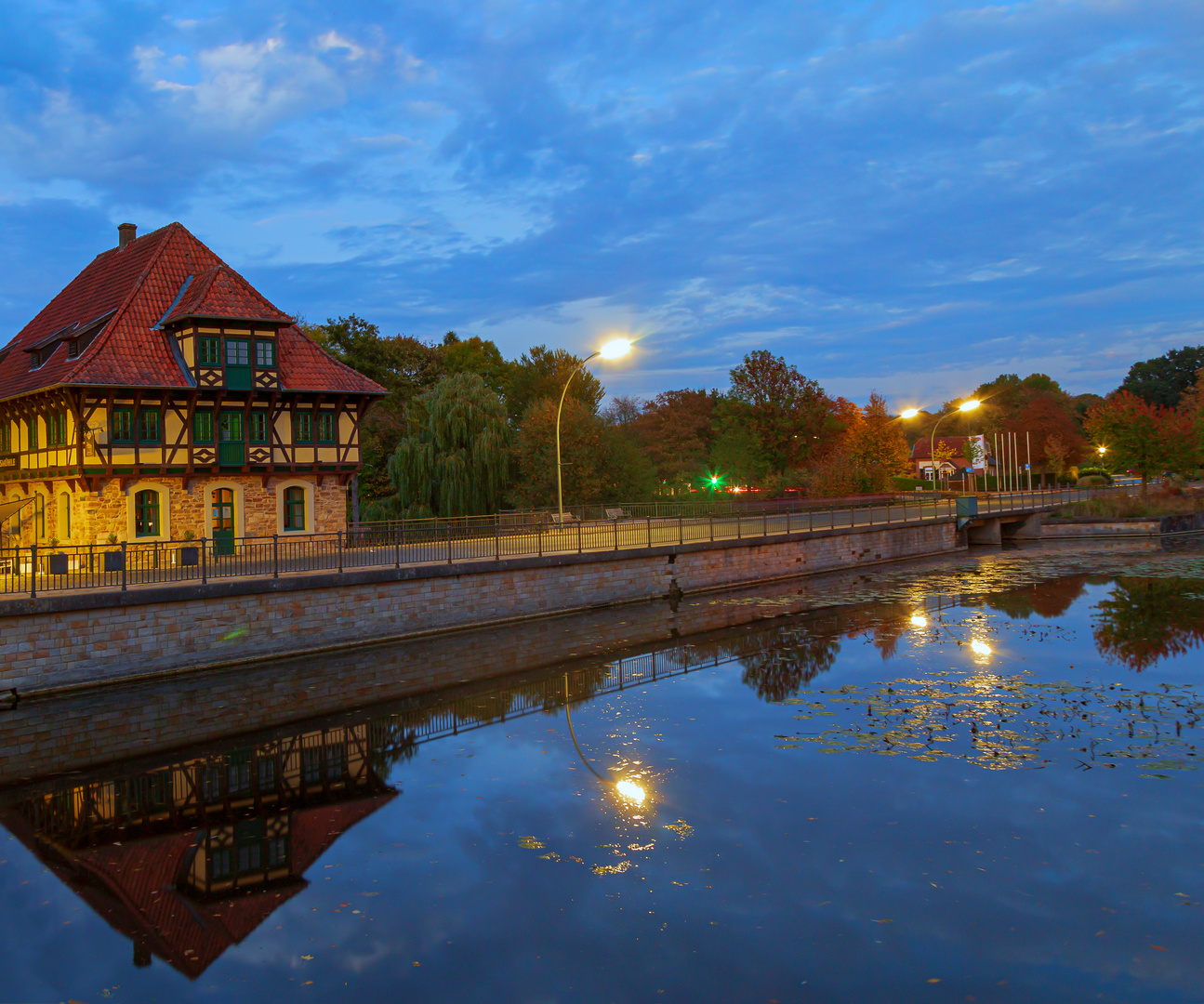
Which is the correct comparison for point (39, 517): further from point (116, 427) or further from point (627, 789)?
point (627, 789)

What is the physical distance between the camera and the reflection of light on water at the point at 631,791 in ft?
34.5

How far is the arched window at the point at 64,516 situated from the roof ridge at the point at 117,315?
3931mm

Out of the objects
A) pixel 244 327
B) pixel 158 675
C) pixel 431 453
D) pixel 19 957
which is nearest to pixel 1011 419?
pixel 431 453

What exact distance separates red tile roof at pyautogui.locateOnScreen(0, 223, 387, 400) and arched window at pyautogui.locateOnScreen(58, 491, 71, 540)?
332 cm

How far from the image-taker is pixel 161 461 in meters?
25.6

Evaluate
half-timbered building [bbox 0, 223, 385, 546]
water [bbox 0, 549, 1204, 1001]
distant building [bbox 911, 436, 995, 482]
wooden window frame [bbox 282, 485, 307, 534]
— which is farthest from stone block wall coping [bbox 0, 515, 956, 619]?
distant building [bbox 911, 436, 995, 482]

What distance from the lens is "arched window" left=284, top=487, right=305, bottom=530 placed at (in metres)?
28.6

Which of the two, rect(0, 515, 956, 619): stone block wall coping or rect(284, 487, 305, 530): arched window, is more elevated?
rect(284, 487, 305, 530): arched window

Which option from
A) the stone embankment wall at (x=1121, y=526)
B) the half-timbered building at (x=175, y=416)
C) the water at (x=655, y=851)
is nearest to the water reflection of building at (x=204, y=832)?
the water at (x=655, y=851)

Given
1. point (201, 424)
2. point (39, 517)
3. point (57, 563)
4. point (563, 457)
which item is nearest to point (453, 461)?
point (563, 457)

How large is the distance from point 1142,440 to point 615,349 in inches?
1735

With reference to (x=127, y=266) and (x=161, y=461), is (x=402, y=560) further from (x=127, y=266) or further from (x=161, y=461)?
(x=127, y=266)

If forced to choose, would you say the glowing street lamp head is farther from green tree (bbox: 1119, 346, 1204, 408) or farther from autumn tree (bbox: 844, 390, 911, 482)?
green tree (bbox: 1119, 346, 1204, 408)

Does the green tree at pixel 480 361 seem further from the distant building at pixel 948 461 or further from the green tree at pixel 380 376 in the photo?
the distant building at pixel 948 461
